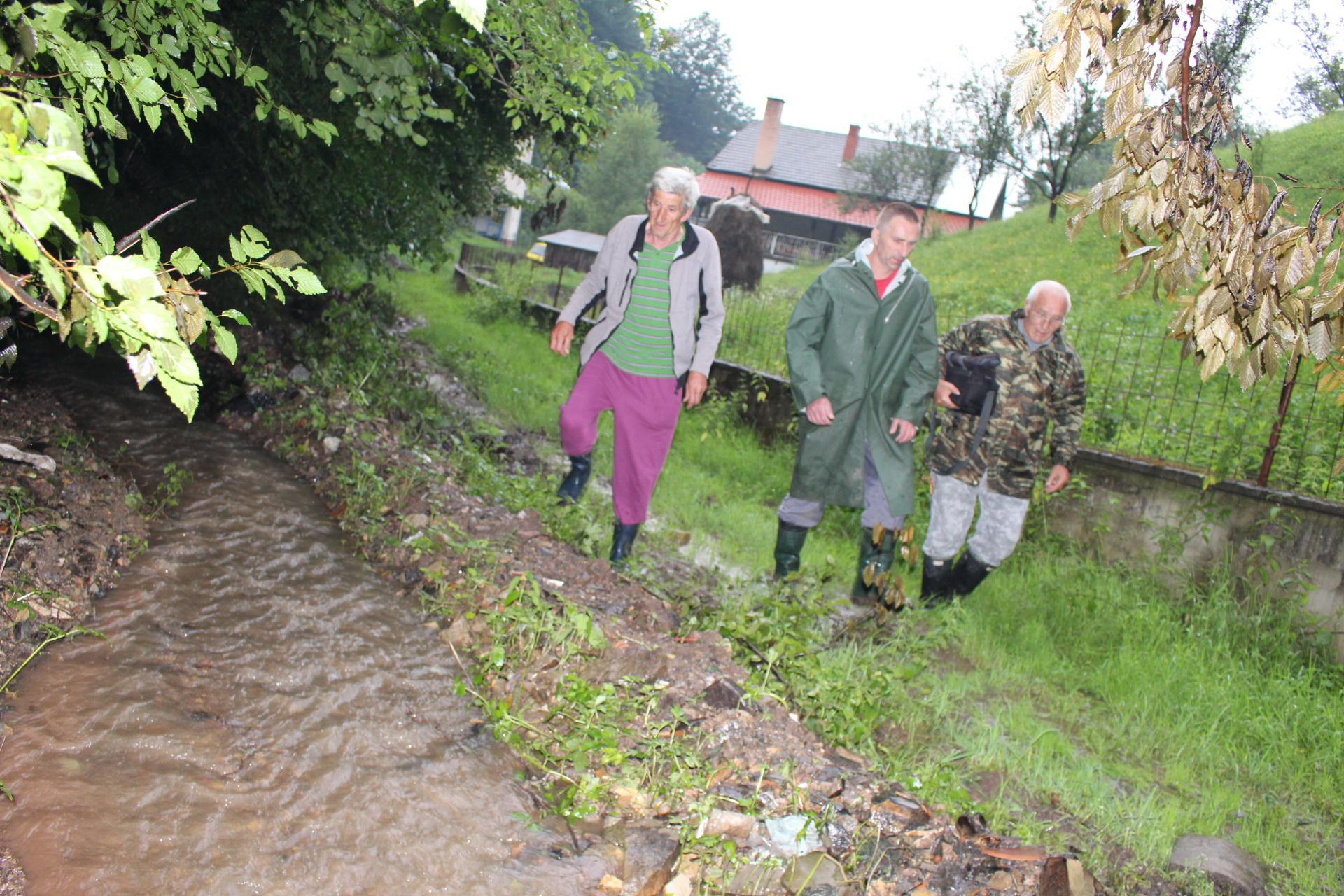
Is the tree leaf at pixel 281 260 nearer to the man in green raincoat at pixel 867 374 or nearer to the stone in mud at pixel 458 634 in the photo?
the stone in mud at pixel 458 634

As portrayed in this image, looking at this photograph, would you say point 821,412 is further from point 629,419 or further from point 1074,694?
A: point 1074,694

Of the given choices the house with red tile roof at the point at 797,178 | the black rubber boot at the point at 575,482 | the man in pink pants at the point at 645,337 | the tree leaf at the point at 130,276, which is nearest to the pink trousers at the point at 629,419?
the man in pink pants at the point at 645,337

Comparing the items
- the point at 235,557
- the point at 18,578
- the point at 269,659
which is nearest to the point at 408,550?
the point at 235,557

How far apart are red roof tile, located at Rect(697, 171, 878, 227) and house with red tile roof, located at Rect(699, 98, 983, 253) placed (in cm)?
3

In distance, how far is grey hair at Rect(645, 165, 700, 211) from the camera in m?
4.84

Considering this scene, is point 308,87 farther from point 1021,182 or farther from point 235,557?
point 1021,182

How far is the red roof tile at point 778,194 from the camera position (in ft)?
149

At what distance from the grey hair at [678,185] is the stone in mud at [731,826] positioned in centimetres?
305

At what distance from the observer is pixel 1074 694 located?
16.0 feet

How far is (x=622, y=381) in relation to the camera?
5.15 meters

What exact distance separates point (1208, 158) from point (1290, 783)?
11.4 ft

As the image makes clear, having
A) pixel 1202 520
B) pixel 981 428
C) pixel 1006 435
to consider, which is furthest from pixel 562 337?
pixel 1202 520

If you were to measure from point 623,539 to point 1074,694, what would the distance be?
250 cm

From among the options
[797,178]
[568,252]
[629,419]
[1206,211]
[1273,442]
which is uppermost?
[797,178]
